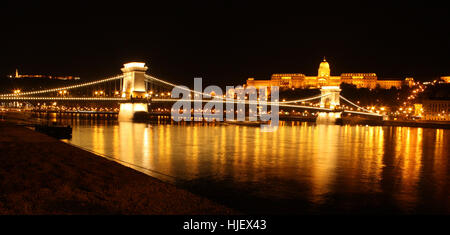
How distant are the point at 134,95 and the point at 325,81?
6052 cm

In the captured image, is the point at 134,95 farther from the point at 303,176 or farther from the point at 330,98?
the point at 303,176

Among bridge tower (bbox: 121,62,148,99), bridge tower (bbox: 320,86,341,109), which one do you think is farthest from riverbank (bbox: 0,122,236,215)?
bridge tower (bbox: 320,86,341,109)

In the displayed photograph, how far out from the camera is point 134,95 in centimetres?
4475

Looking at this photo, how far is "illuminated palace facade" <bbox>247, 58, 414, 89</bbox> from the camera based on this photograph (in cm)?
9769

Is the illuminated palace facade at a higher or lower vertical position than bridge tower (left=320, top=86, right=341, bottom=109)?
higher

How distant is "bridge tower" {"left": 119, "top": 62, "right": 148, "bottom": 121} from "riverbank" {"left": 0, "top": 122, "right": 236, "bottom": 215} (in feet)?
114

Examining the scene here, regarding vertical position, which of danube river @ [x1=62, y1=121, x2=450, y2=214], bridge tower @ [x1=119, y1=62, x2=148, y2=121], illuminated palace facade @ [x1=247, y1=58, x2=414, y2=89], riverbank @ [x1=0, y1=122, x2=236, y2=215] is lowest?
danube river @ [x1=62, y1=121, x2=450, y2=214]

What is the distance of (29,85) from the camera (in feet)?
237

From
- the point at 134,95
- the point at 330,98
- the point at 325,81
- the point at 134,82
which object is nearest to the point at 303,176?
the point at 134,95

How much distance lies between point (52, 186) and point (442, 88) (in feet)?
221

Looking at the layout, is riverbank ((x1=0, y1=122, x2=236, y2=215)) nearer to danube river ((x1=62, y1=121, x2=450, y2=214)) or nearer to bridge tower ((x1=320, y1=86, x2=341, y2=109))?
danube river ((x1=62, y1=121, x2=450, y2=214))

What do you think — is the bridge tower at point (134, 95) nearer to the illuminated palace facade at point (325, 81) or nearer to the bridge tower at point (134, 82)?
the bridge tower at point (134, 82)
